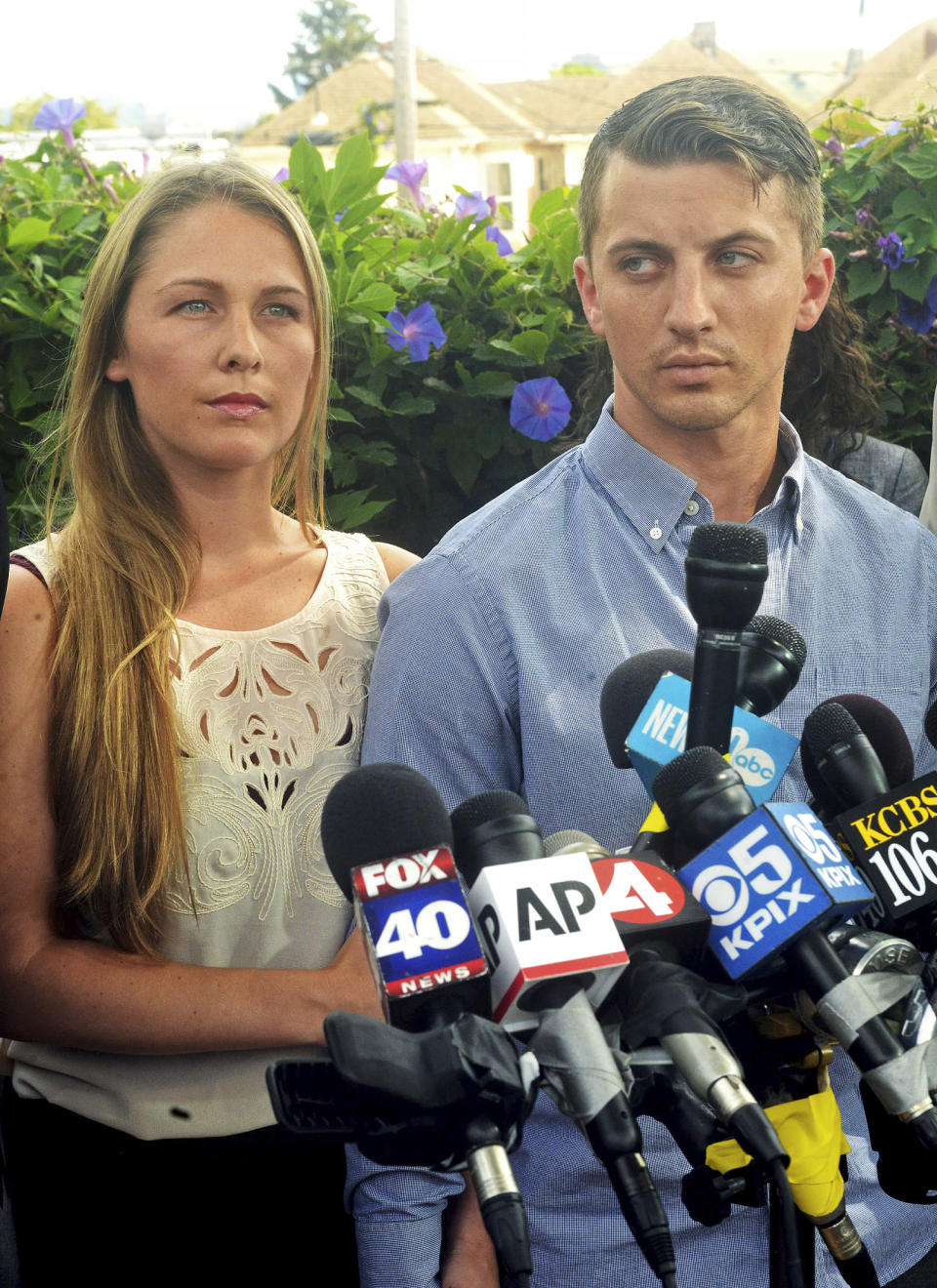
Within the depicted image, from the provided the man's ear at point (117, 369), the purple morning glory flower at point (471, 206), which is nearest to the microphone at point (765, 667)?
the man's ear at point (117, 369)

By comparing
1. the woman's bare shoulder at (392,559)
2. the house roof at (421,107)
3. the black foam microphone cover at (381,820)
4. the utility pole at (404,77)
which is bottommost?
the woman's bare shoulder at (392,559)

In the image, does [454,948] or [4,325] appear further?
[4,325]

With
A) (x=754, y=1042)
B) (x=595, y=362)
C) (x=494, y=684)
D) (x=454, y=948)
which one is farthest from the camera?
(x=595, y=362)

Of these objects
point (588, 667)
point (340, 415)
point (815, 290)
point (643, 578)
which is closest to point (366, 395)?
point (340, 415)

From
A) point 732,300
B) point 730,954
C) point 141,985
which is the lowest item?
point 141,985

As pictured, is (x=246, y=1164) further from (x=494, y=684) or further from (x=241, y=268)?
(x=241, y=268)

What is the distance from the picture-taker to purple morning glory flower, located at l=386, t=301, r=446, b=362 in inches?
123

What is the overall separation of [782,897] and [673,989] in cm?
11

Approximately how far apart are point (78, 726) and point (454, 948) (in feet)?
3.89

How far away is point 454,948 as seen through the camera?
34.0 inches

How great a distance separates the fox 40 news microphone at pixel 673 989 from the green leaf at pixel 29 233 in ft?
8.59

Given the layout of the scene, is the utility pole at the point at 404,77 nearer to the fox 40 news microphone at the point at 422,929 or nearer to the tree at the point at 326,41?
the fox 40 news microphone at the point at 422,929

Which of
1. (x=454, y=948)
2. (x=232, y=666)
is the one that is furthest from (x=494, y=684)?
(x=454, y=948)

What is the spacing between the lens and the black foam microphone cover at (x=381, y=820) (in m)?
0.93
